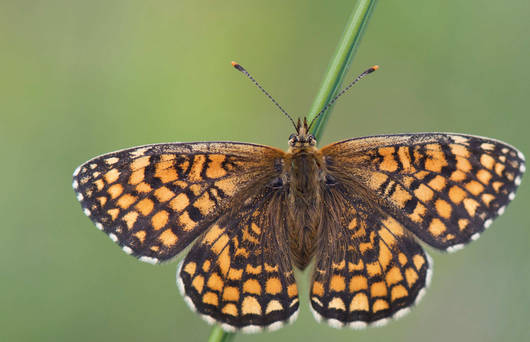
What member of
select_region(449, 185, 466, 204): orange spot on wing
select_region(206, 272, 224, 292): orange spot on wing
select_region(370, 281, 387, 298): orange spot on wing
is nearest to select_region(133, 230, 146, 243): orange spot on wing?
select_region(206, 272, 224, 292): orange spot on wing

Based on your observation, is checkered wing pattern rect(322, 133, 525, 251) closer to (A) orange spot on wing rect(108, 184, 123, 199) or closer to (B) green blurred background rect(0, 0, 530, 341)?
(A) orange spot on wing rect(108, 184, 123, 199)

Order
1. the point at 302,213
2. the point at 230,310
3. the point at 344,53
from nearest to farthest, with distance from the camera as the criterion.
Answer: the point at 344,53, the point at 230,310, the point at 302,213

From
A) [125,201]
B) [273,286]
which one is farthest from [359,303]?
[125,201]

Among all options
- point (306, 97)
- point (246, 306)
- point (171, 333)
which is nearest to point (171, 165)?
point (246, 306)

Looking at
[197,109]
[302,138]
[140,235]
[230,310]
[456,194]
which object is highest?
[197,109]

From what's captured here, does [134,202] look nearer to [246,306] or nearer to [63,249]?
[246,306]

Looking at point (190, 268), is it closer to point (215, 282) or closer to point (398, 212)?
point (215, 282)
